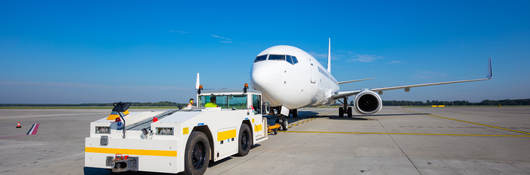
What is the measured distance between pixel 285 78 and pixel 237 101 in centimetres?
314

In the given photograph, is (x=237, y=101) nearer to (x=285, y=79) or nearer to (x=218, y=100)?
(x=218, y=100)

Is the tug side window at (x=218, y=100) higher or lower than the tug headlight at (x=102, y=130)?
higher

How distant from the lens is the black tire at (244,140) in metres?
6.73

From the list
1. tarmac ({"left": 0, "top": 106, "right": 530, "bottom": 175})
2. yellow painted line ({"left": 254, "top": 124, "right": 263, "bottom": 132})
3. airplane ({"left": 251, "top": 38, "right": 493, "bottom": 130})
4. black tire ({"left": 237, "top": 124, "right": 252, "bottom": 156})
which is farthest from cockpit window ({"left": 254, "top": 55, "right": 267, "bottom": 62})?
black tire ({"left": 237, "top": 124, "right": 252, "bottom": 156})

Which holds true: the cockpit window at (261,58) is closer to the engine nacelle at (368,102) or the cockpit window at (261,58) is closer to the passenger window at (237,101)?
the passenger window at (237,101)

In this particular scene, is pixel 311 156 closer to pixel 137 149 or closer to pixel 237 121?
pixel 237 121

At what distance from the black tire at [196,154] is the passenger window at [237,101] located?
107 inches

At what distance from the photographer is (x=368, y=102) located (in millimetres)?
18750

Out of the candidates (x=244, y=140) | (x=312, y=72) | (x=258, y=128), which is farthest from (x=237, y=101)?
(x=312, y=72)

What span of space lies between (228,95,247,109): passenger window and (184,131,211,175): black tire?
8.91 feet

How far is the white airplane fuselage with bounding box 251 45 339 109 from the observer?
1005 cm

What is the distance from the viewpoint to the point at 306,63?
42.5ft

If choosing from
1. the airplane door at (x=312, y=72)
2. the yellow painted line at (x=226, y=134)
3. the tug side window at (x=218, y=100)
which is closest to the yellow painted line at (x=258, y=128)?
the tug side window at (x=218, y=100)

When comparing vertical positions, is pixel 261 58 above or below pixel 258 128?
above
